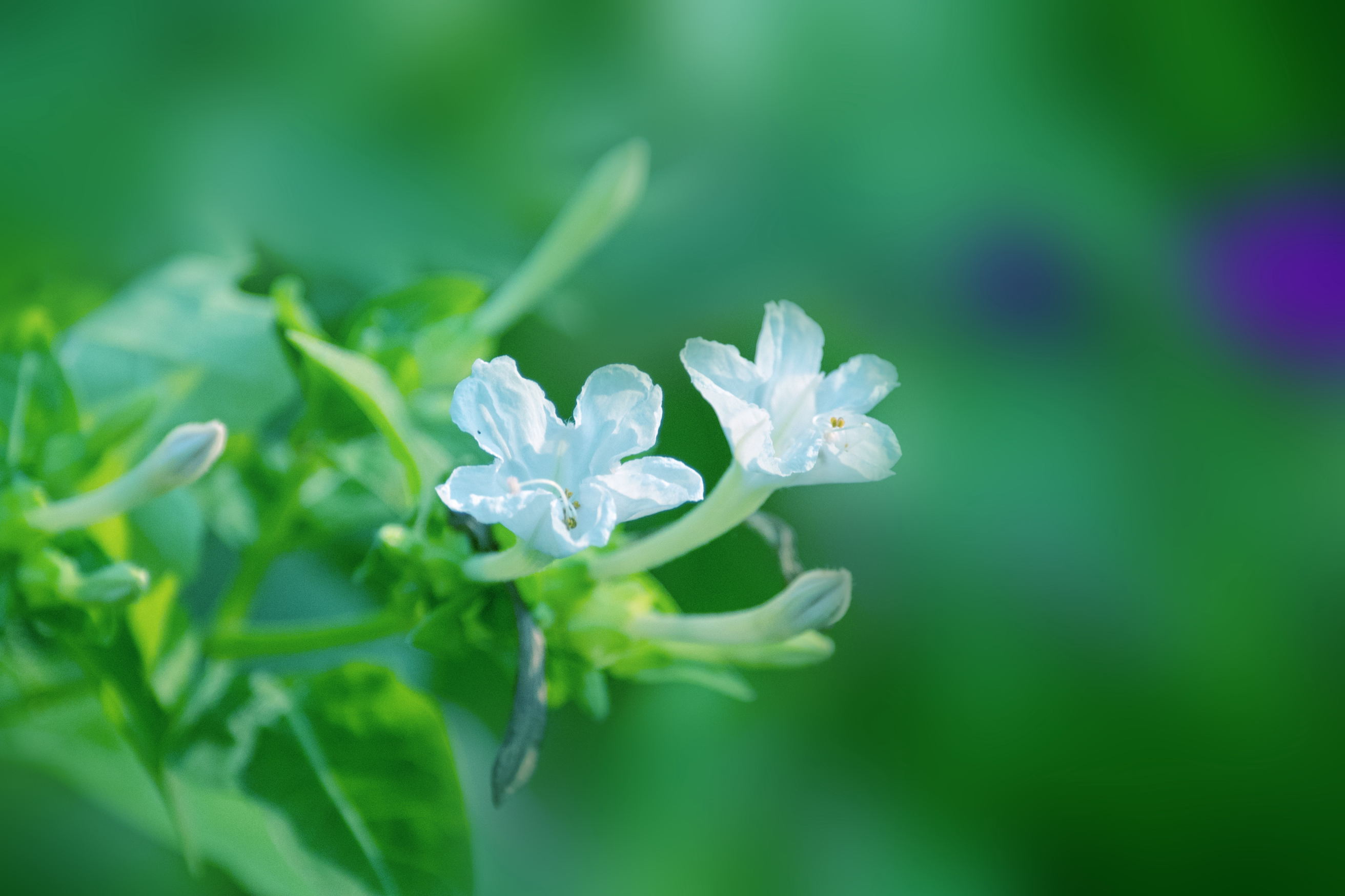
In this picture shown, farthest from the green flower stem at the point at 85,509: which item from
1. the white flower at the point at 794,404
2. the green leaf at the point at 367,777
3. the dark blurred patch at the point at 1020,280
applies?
the dark blurred patch at the point at 1020,280

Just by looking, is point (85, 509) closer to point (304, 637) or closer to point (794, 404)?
point (304, 637)

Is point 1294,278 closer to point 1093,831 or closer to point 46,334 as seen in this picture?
point 1093,831

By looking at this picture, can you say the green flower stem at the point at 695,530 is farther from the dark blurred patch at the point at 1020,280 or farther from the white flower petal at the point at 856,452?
the dark blurred patch at the point at 1020,280

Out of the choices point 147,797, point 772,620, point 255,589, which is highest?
point 772,620

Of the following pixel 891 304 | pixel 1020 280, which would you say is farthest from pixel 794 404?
pixel 1020 280

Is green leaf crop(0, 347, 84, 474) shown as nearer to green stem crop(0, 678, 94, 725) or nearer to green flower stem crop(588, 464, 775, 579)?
green stem crop(0, 678, 94, 725)

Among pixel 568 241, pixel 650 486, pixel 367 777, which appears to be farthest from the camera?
pixel 568 241

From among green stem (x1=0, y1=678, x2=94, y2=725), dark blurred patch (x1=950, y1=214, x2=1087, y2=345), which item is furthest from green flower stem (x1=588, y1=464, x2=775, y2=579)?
dark blurred patch (x1=950, y1=214, x2=1087, y2=345)
